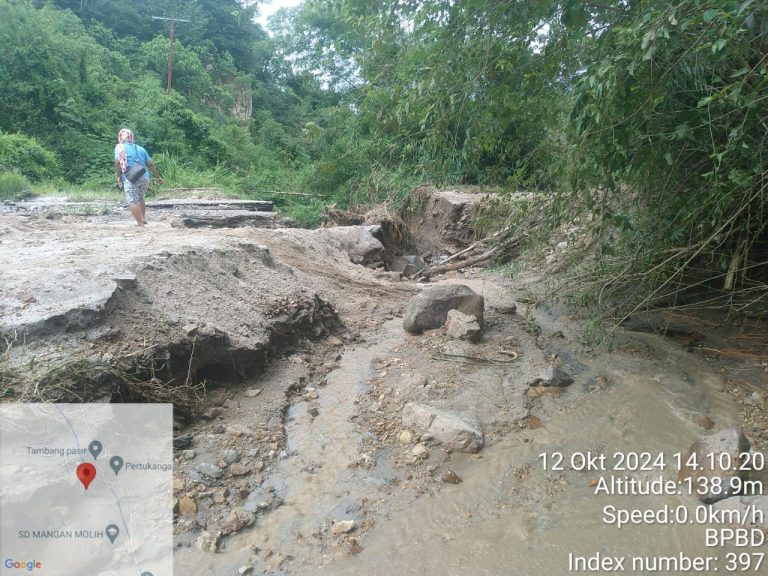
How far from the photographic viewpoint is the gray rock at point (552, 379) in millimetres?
4293

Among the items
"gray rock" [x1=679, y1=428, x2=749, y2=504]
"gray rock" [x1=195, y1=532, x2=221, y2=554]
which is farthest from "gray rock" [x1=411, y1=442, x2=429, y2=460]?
"gray rock" [x1=679, y1=428, x2=749, y2=504]

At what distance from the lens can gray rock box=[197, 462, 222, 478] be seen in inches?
126

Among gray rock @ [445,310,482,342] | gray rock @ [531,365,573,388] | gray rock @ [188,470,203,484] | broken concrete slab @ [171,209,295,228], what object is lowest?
gray rock @ [188,470,203,484]

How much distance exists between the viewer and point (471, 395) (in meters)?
4.20

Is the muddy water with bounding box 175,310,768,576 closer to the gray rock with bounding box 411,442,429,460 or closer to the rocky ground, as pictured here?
the rocky ground

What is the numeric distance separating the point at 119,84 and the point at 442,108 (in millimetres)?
19658

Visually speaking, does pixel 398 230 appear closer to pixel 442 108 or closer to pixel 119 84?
pixel 442 108

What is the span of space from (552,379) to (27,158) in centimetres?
1501

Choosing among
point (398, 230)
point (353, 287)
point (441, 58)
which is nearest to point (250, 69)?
point (398, 230)

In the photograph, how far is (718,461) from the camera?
10.0ft

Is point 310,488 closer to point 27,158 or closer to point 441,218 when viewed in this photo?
point 441,218

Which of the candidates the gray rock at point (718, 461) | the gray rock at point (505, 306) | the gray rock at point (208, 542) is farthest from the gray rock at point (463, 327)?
the gray rock at point (208, 542)

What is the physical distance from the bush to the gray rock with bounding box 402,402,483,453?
1014 centimetres

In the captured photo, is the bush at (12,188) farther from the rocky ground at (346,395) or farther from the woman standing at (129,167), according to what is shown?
the rocky ground at (346,395)
